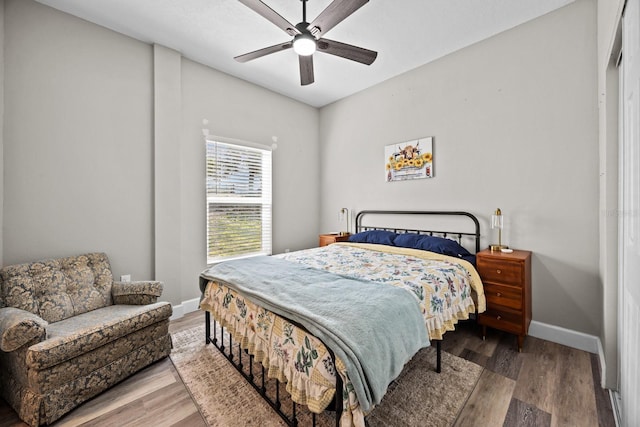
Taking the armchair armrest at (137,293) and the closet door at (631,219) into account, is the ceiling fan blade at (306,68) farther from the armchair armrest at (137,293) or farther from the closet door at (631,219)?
the armchair armrest at (137,293)

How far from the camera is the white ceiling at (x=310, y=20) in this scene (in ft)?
7.68

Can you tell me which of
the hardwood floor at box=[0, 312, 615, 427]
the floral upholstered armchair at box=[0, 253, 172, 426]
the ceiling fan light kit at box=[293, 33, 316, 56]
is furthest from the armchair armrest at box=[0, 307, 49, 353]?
the ceiling fan light kit at box=[293, 33, 316, 56]

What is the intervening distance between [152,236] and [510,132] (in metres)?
4.04

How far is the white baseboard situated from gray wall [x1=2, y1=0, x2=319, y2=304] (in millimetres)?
69

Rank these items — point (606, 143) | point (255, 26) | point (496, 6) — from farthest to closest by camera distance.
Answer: point (255, 26)
point (496, 6)
point (606, 143)

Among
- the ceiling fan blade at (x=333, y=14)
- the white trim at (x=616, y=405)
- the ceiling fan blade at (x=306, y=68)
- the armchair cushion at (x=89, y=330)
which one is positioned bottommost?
the white trim at (x=616, y=405)

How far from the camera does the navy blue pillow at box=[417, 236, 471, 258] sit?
269 cm

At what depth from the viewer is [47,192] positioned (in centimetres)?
232

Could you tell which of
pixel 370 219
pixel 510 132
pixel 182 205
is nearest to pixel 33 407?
pixel 182 205

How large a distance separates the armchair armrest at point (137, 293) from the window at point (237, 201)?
3.71ft

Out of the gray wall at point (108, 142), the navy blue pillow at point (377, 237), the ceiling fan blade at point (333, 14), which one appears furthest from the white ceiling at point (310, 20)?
the navy blue pillow at point (377, 237)

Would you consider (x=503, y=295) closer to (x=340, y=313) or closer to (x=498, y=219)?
(x=498, y=219)

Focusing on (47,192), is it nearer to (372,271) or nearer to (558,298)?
(372,271)

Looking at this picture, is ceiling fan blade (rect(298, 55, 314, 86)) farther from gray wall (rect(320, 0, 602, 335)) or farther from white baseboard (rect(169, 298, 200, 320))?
white baseboard (rect(169, 298, 200, 320))
